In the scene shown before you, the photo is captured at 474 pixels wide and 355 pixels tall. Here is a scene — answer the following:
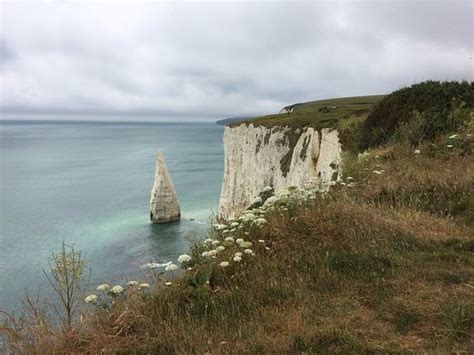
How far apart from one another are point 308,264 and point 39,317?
344cm

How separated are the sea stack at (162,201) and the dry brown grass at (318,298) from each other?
1860 inches

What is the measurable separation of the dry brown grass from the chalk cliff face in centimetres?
1830

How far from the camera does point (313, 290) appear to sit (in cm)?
472

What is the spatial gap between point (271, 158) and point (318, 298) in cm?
3925

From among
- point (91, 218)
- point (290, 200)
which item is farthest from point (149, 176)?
point (290, 200)

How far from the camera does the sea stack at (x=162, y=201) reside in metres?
52.5

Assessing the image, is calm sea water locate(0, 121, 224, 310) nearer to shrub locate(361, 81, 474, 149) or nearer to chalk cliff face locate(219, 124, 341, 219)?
chalk cliff face locate(219, 124, 341, 219)

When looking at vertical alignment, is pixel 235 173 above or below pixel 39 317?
below

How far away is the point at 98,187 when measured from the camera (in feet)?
253

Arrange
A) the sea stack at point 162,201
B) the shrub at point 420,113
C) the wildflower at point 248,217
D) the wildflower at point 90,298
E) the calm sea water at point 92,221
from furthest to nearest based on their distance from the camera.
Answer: the sea stack at point 162,201, the calm sea water at point 92,221, the shrub at point 420,113, the wildflower at point 248,217, the wildflower at point 90,298

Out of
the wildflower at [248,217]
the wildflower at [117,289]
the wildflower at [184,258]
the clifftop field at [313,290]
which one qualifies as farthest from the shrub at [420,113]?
the wildflower at [117,289]

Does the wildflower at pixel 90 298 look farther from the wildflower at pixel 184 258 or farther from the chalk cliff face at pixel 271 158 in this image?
the chalk cliff face at pixel 271 158

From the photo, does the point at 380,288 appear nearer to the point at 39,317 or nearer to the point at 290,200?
the point at 290,200

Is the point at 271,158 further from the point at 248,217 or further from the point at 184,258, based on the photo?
the point at 184,258
